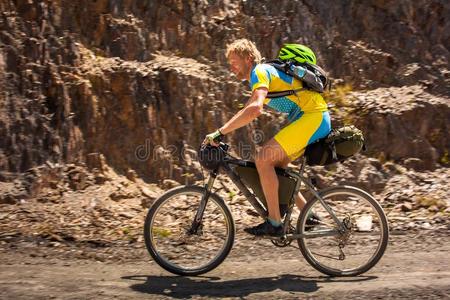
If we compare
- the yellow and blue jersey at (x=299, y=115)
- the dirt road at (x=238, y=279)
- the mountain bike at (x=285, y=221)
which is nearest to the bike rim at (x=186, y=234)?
the mountain bike at (x=285, y=221)

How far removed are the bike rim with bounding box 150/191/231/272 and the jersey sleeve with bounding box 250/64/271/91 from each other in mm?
1200

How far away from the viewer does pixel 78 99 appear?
7.86m

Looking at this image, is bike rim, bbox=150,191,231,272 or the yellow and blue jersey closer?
the yellow and blue jersey

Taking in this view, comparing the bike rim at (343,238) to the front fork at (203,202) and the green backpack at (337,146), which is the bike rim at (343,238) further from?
the front fork at (203,202)

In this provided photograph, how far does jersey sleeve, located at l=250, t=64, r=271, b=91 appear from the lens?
4.96 m

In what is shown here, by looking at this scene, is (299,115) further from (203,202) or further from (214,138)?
(203,202)

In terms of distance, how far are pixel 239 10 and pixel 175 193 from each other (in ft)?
16.9

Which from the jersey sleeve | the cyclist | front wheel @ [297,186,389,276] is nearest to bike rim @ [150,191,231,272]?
the cyclist

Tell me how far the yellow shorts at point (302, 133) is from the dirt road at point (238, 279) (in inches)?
48.2

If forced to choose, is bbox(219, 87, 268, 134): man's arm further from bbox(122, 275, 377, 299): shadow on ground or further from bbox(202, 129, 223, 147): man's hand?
bbox(122, 275, 377, 299): shadow on ground

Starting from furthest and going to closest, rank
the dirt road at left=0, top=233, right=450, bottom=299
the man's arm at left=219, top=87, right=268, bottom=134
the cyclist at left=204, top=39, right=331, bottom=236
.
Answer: the cyclist at left=204, top=39, right=331, bottom=236
the man's arm at left=219, top=87, right=268, bottom=134
the dirt road at left=0, top=233, right=450, bottom=299

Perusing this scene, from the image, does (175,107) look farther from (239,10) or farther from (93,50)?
(239,10)

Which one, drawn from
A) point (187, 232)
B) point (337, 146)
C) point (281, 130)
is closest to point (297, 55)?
point (281, 130)

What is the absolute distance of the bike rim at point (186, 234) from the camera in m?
5.37
